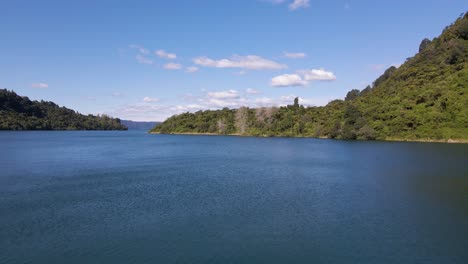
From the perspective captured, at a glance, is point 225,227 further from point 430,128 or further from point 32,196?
point 430,128

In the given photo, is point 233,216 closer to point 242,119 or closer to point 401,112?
point 401,112

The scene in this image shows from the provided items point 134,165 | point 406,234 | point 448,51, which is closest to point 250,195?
point 406,234

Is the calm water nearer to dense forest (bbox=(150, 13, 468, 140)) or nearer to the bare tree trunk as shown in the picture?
dense forest (bbox=(150, 13, 468, 140))

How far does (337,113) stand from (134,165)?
92.3 meters

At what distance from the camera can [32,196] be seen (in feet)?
97.2

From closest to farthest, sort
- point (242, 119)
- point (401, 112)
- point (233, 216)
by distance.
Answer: point (233, 216), point (401, 112), point (242, 119)

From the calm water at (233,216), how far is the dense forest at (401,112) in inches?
2240

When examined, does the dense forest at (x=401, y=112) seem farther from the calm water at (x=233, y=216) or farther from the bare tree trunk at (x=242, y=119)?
the calm water at (x=233, y=216)

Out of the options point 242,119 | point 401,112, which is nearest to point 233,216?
point 401,112

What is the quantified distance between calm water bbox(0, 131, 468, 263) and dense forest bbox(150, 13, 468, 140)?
56.9 m

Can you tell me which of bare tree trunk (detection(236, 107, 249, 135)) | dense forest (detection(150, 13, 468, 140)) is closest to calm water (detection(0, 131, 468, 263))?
dense forest (detection(150, 13, 468, 140))

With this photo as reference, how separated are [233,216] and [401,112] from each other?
305 feet

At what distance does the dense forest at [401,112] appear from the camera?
93.2 meters

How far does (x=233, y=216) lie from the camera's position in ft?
79.5
